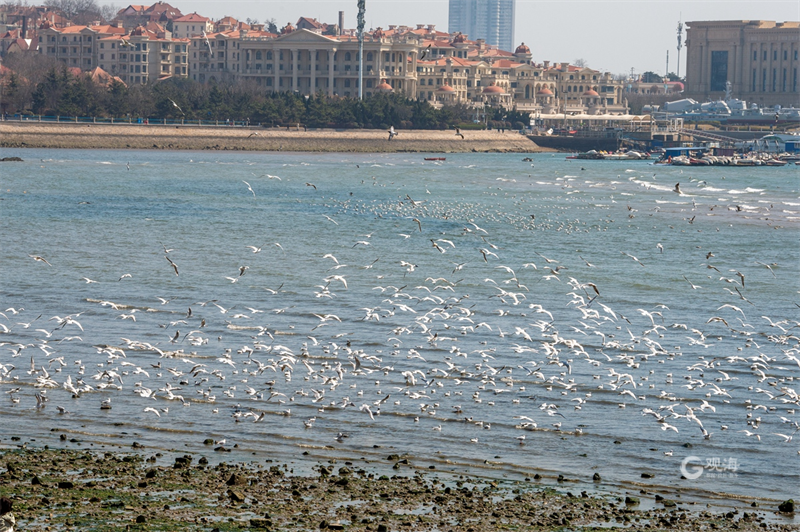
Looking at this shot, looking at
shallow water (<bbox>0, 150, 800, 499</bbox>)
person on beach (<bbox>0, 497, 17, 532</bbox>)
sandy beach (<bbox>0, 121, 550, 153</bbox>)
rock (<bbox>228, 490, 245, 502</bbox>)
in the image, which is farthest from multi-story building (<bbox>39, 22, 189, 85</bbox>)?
person on beach (<bbox>0, 497, 17, 532</bbox>)

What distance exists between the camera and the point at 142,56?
596 ft

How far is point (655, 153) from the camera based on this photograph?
163750 mm

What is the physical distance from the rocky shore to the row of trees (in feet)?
350

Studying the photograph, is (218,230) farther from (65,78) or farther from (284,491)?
(65,78)

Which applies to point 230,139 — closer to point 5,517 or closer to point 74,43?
point 74,43

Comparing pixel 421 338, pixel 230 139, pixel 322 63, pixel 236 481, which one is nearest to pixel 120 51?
pixel 322 63

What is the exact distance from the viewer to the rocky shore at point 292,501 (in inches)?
463

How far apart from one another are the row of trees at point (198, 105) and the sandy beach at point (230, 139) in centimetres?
379

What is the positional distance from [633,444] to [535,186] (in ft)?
216

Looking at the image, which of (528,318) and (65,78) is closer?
(528,318)

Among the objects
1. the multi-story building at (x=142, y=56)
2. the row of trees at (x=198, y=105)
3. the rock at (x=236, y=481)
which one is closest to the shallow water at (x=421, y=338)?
the rock at (x=236, y=481)

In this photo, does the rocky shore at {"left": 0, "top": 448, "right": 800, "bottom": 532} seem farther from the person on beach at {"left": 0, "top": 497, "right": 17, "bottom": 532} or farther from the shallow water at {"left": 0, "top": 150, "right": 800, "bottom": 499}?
the person on beach at {"left": 0, "top": 497, "right": 17, "bottom": 532}

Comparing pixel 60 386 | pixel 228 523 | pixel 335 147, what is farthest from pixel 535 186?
pixel 228 523

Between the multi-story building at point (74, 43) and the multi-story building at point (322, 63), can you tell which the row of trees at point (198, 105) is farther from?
the multi-story building at point (74, 43)
